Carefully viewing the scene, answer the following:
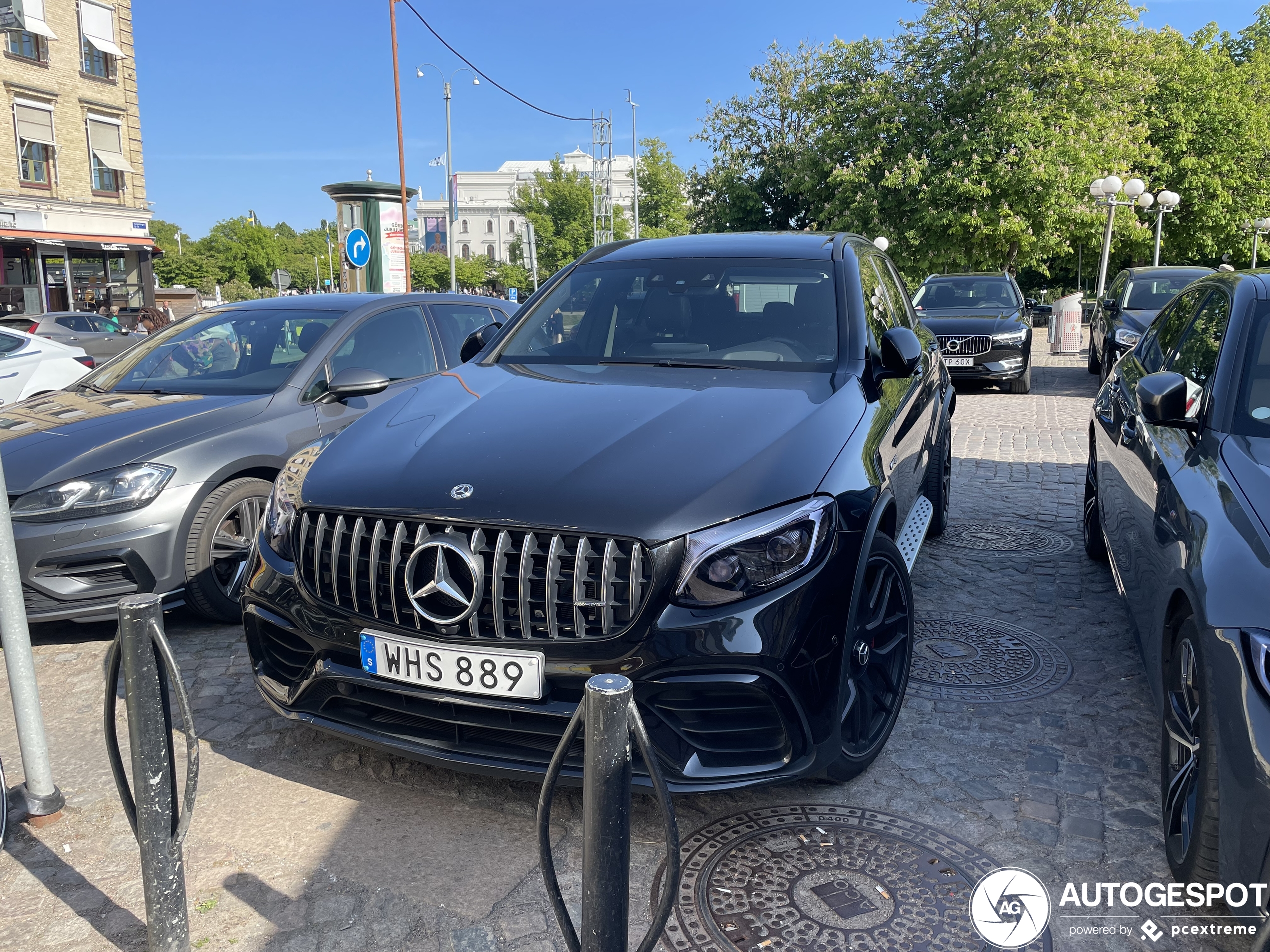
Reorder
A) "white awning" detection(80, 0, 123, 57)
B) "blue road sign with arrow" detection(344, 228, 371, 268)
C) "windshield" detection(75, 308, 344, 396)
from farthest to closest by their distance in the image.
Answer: "white awning" detection(80, 0, 123, 57)
"blue road sign with arrow" detection(344, 228, 371, 268)
"windshield" detection(75, 308, 344, 396)

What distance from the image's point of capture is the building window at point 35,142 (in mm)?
29875

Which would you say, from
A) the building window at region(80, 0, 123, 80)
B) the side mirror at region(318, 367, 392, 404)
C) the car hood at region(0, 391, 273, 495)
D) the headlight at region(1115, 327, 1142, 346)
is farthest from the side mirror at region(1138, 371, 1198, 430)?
the building window at region(80, 0, 123, 80)

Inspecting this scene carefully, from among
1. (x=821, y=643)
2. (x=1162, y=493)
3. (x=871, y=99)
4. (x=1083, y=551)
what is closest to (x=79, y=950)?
(x=821, y=643)

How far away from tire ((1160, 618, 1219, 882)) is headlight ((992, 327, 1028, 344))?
11600mm

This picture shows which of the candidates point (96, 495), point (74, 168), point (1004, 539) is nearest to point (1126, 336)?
point (1004, 539)

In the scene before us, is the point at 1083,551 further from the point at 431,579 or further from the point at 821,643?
the point at 431,579

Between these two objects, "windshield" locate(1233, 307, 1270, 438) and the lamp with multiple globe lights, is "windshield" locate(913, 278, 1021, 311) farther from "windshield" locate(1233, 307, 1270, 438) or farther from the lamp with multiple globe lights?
the lamp with multiple globe lights

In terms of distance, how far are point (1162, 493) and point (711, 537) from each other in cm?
168

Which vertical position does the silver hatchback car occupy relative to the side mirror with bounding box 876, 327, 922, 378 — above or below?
below

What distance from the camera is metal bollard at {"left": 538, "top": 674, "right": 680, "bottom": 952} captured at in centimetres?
174

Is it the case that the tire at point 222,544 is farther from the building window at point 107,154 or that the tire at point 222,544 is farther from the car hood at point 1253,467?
the building window at point 107,154

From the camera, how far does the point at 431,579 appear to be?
8.74 feet

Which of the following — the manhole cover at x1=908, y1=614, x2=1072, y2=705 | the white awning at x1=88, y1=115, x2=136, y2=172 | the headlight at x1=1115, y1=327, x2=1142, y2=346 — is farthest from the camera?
the white awning at x1=88, y1=115, x2=136, y2=172

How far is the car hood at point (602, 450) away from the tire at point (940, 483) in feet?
6.43
